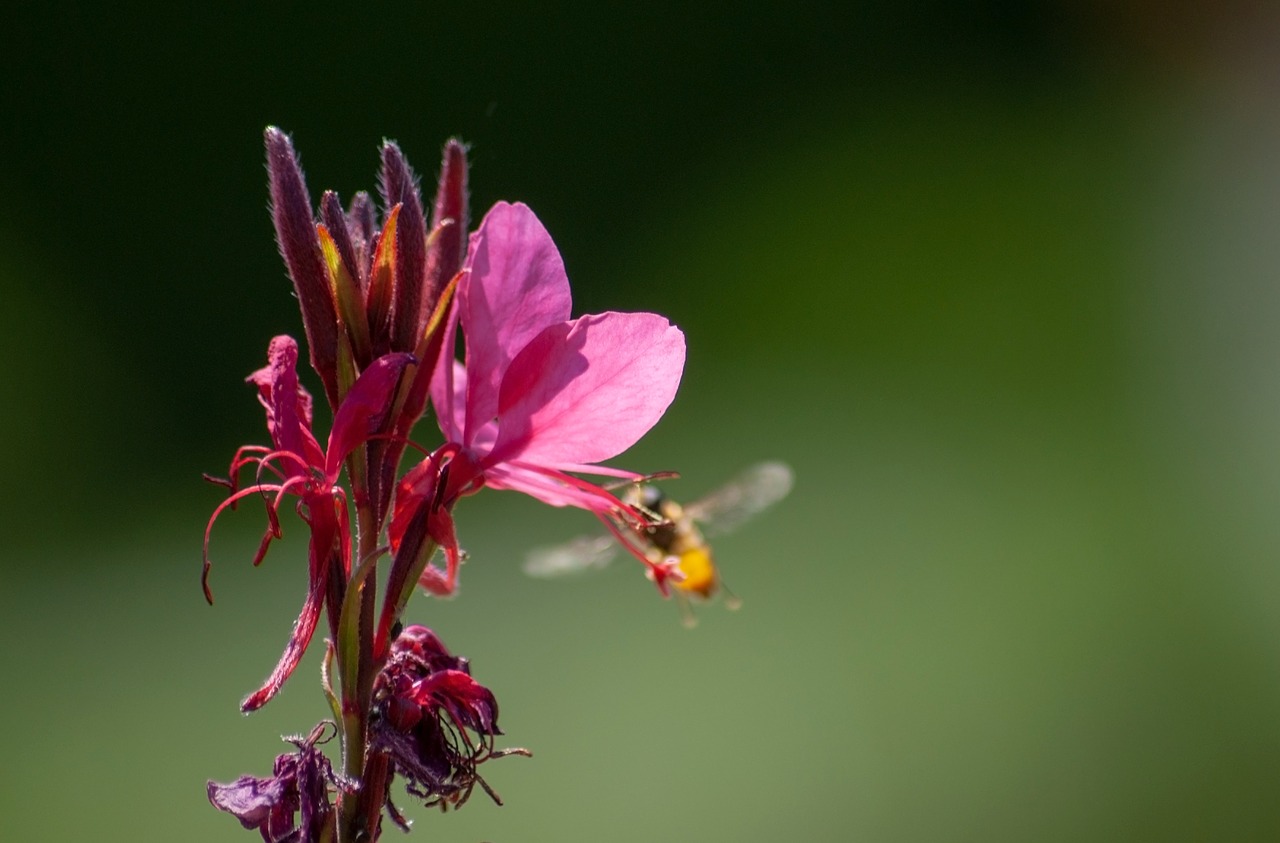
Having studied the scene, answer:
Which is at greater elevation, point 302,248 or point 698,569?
point 302,248

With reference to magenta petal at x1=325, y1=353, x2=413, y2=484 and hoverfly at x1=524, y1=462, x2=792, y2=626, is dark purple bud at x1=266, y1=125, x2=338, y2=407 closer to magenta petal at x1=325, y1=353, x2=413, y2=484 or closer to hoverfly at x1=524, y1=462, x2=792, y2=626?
magenta petal at x1=325, y1=353, x2=413, y2=484

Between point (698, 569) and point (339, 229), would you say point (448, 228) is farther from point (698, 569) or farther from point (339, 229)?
point (698, 569)

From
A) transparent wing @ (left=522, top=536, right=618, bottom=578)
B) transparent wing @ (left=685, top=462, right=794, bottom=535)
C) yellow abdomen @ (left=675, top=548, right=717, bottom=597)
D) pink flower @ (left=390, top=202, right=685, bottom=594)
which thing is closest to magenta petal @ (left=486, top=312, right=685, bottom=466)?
pink flower @ (left=390, top=202, right=685, bottom=594)

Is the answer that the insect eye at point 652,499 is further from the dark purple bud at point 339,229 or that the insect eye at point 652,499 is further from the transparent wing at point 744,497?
the dark purple bud at point 339,229

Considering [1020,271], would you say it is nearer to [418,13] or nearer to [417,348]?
[418,13]

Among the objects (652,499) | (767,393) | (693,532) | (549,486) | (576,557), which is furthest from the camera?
(767,393)

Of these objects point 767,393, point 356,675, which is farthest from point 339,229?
point 767,393

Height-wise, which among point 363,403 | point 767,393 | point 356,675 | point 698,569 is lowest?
point 767,393

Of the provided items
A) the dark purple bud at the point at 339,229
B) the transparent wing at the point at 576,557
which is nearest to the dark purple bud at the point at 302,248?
the dark purple bud at the point at 339,229
